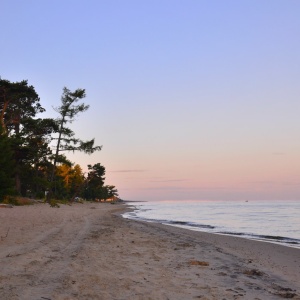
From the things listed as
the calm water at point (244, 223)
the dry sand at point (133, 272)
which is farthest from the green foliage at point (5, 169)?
the dry sand at point (133, 272)

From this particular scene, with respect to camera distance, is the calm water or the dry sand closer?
the dry sand

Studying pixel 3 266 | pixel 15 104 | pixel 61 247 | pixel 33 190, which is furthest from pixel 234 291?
pixel 33 190

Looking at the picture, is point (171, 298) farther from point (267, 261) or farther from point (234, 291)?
point (267, 261)

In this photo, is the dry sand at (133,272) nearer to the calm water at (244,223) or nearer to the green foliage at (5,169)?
the calm water at (244,223)

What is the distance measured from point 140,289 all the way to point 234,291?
60.9 inches

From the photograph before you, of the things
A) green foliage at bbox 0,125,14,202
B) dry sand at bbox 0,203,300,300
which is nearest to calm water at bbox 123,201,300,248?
dry sand at bbox 0,203,300,300

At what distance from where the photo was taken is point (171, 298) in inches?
205

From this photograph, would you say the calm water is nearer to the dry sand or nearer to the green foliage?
the dry sand

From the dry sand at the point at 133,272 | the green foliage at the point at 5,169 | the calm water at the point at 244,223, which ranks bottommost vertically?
the calm water at the point at 244,223

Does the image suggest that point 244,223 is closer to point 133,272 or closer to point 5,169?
point 5,169

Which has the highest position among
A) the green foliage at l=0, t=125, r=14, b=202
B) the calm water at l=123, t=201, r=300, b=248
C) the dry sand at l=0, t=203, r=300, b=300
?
the green foliage at l=0, t=125, r=14, b=202

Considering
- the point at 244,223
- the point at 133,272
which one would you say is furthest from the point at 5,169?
the point at 133,272

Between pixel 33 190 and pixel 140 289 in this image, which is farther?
pixel 33 190

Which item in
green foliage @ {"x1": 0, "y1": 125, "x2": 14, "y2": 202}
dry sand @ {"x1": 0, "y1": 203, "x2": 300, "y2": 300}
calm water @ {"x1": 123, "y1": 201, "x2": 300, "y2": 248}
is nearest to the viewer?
dry sand @ {"x1": 0, "y1": 203, "x2": 300, "y2": 300}
